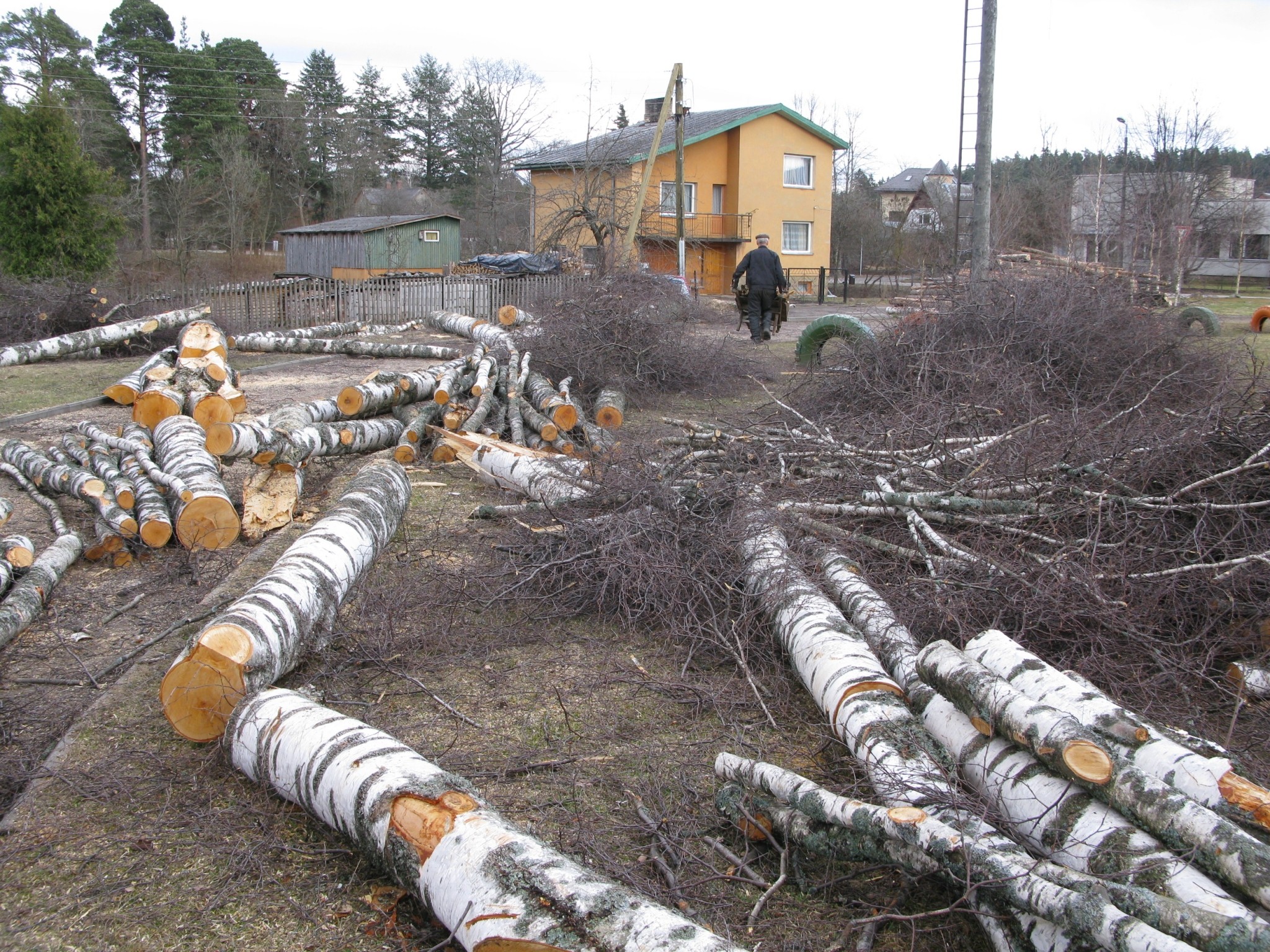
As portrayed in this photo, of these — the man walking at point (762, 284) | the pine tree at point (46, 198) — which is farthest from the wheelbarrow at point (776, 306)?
the pine tree at point (46, 198)

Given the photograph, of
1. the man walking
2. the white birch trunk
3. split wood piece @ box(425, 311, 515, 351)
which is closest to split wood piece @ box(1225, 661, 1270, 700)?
the white birch trunk

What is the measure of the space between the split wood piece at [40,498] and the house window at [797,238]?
31.4 metres

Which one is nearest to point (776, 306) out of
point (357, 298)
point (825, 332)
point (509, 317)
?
point (825, 332)

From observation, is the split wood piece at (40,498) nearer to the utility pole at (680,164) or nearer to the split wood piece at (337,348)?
the split wood piece at (337,348)

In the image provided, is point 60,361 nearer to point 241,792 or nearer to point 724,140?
point 241,792

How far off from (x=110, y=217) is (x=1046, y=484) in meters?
22.7

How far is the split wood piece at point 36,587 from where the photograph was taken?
4574 millimetres

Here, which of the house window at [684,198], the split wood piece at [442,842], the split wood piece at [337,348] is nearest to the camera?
the split wood piece at [442,842]

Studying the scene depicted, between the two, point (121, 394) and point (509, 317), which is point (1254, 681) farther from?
point (509, 317)

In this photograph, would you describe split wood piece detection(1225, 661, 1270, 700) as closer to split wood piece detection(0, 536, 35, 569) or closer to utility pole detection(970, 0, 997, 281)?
split wood piece detection(0, 536, 35, 569)

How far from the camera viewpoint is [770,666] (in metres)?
4.15

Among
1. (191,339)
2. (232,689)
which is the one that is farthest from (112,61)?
(232,689)

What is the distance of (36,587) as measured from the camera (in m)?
4.96

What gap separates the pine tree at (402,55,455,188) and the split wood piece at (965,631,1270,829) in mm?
51896
